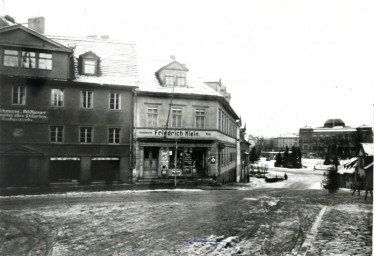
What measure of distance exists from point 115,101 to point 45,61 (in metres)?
5.51

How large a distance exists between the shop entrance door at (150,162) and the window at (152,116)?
6.10 ft

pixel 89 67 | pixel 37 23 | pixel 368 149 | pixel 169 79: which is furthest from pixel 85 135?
pixel 368 149

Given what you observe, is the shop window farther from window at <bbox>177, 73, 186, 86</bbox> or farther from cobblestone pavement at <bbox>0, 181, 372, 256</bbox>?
window at <bbox>177, 73, 186, 86</bbox>

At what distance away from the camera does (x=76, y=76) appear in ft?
93.0

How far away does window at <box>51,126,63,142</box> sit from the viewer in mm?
27375

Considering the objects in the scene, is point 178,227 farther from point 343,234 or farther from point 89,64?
point 89,64

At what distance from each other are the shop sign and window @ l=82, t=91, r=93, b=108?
264 centimetres

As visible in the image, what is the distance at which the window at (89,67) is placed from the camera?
95.0 ft

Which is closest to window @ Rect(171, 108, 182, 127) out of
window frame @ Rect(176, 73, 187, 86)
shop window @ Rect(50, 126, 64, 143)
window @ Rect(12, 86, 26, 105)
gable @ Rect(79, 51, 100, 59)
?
window frame @ Rect(176, 73, 187, 86)

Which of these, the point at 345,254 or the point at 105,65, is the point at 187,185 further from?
the point at 345,254

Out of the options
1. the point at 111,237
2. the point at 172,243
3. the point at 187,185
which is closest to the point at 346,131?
the point at 172,243

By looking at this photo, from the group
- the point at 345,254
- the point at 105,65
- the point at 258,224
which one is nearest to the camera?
the point at 345,254

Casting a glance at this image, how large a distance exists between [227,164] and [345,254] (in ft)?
98.9

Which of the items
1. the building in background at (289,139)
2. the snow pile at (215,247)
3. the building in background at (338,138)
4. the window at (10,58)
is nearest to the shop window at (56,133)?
the window at (10,58)
